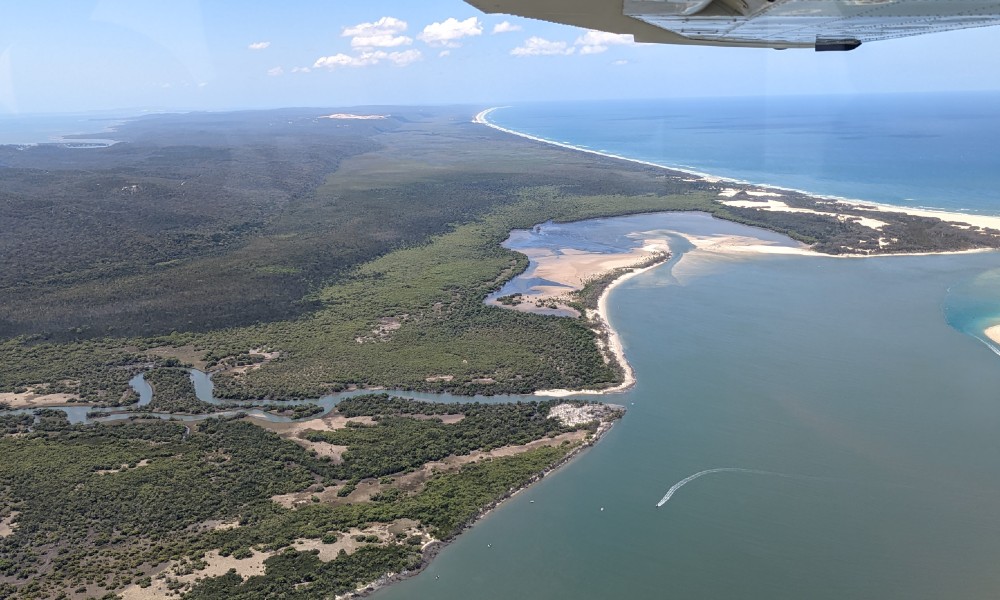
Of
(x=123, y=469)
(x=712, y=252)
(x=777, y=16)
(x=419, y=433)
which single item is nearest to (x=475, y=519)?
(x=419, y=433)

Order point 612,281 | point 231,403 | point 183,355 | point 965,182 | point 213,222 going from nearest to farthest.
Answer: point 231,403
point 183,355
point 612,281
point 213,222
point 965,182

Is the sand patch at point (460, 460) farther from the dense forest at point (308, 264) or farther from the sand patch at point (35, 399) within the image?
the sand patch at point (35, 399)

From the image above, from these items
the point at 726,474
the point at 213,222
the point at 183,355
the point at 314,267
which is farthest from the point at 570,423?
the point at 213,222

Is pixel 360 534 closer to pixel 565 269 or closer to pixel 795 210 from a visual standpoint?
pixel 565 269

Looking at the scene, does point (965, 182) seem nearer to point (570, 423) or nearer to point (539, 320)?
point (539, 320)

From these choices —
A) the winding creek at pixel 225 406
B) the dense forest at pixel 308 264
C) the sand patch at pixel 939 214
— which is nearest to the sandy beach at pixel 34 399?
the winding creek at pixel 225 406

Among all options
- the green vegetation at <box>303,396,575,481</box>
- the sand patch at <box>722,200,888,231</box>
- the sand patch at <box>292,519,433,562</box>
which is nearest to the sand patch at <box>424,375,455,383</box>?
the green vegetation at <box>303,396,575,481</box>

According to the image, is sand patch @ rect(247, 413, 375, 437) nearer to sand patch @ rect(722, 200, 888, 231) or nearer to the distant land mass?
the distant land mass
